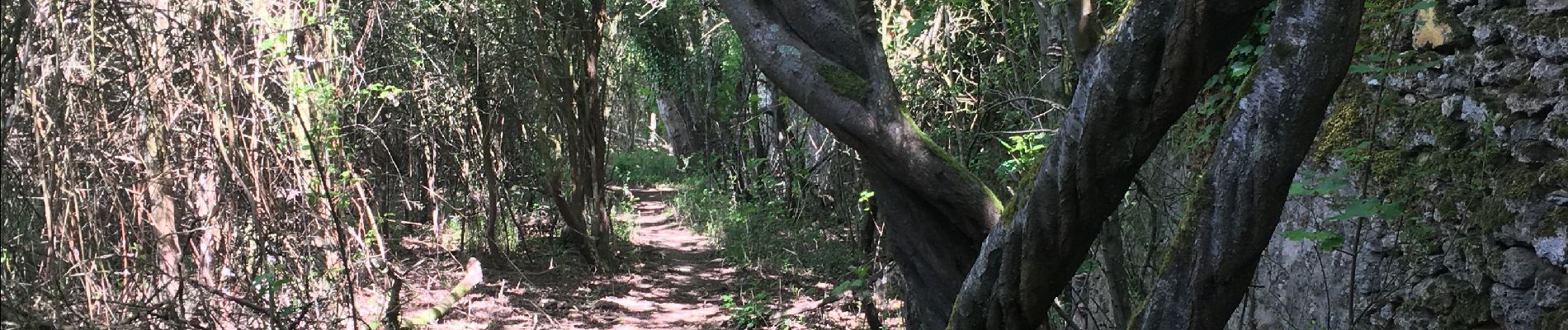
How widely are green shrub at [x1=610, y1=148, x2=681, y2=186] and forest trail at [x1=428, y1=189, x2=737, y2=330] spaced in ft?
26.8

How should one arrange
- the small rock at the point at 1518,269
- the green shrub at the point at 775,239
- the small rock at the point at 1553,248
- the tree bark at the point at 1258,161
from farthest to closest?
the green shrub at the point at 775,239
the small rock at the point at 1518,269
the small rock at the point at 1553,248
the tree bark at the point at 1258,161

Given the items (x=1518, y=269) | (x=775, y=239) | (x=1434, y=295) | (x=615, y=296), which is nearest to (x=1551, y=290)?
(x=1518, y=269)

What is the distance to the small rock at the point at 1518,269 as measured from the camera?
2900 millimetres

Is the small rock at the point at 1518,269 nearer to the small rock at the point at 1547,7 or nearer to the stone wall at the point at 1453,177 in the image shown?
the stone wall at the point at 1453,177

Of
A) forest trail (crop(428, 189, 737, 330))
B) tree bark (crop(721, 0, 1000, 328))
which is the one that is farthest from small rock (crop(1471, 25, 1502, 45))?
forest trail (crop(428, 189, 737, 330))

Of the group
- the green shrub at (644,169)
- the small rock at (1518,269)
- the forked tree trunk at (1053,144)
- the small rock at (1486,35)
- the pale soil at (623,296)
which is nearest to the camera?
the forked tree trunk at (1053,144)

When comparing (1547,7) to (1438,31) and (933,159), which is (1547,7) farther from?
(933,159)

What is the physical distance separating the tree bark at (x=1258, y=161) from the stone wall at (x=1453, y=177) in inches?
29.0

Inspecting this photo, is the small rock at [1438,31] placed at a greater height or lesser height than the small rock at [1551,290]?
greater

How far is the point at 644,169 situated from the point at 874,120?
60.2 ft

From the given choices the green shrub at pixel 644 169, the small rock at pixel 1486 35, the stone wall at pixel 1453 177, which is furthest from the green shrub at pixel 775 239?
the green shrub at pixel 644 169

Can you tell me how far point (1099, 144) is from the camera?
2.38 metres

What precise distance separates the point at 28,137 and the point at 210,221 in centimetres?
128

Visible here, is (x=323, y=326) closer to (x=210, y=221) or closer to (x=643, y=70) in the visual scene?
(x=210, y=221)
